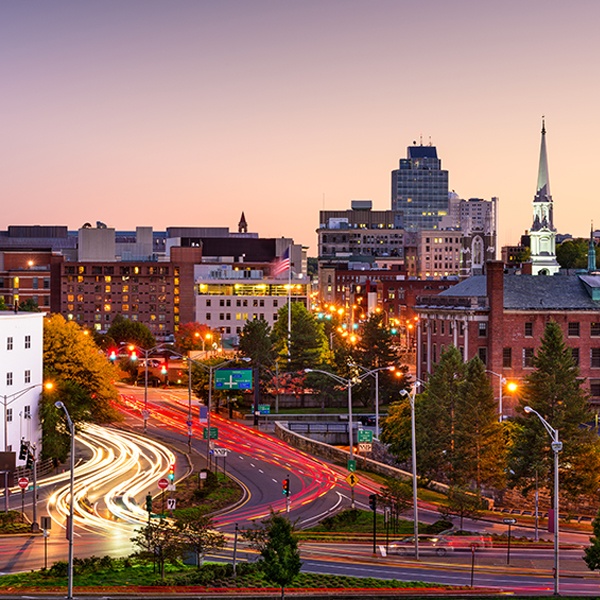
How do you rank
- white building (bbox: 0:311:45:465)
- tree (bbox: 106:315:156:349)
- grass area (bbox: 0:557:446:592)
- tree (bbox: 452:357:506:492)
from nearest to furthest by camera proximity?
grass area (bbox: 0:557:446:592) → tree (bbox: 452:357:506:492) → white building (bbox: 0:311:45:465) → tree (bbox: 106:315:156:349)

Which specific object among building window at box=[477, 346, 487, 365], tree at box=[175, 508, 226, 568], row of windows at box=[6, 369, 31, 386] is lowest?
tree at box=[175, 508, 226, 568]

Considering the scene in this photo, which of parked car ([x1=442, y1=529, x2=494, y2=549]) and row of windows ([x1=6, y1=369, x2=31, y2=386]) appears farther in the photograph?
row of windows ([x1=6, y1=369, x2=31, y2=386])

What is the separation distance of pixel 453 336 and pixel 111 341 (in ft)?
230

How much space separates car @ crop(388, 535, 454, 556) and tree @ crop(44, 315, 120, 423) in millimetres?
42510

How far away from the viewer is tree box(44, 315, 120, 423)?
95.6 m

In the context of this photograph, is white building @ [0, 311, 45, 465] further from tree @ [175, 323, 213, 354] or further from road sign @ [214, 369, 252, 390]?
tree @ [175, 323, 213, 354]

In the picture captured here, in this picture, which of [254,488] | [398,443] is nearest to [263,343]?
[398,443]

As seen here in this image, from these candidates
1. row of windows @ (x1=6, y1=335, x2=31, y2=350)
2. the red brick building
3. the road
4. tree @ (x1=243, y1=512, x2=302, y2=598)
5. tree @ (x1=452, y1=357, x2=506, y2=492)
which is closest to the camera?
tree @ (x1=243, y1=512, x2=302, y2=598)

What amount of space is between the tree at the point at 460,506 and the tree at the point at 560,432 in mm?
4153

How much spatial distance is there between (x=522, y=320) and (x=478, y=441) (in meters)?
39.4

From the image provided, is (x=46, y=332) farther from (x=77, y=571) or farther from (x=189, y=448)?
(x=77, y=571)

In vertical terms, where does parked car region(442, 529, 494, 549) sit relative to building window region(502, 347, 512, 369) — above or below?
below

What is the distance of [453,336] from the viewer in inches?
4700

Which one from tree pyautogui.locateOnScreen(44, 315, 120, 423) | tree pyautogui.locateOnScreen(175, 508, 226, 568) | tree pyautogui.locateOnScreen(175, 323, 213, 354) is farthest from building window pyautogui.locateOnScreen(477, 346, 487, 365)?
tree pyautogui.locateOnScreen(175, 508, 226, 568)
